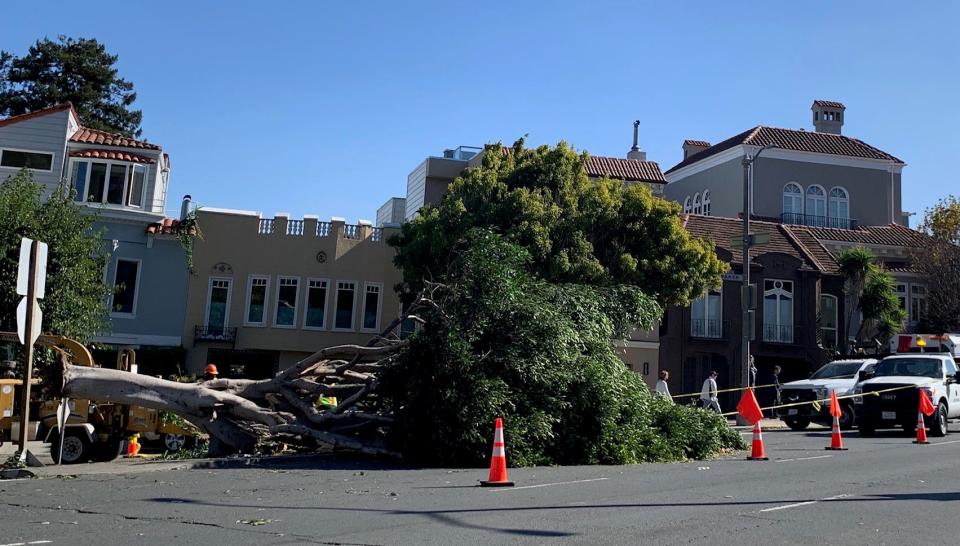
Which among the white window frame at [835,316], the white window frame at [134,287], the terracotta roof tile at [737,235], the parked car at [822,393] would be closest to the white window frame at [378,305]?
the white window frame at [134,287]

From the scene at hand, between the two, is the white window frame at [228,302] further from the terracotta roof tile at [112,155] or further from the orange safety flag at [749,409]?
the orange safety flag at [749,409]

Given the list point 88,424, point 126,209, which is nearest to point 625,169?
point 126,209

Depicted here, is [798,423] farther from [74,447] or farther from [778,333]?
[74,447]

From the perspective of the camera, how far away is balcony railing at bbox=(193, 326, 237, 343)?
33.7m

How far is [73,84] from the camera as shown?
5606 cm

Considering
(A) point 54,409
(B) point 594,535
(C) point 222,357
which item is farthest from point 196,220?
(B) point 594,535

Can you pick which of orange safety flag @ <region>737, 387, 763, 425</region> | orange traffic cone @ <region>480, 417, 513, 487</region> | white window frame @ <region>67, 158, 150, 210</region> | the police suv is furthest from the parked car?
white window frame @ <region>67, 158, 150, 210</region>

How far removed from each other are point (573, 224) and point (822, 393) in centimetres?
866

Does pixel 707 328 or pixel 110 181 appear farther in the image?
pixel 707 328

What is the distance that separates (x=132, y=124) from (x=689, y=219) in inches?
1447

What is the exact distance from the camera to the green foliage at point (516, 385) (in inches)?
571

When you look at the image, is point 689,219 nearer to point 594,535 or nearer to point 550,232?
point 550,232

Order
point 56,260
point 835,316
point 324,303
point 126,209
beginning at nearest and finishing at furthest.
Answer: point 56,260
point 126,209
point 324,303
point 835,316

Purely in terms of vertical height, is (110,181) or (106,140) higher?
(106,140)
